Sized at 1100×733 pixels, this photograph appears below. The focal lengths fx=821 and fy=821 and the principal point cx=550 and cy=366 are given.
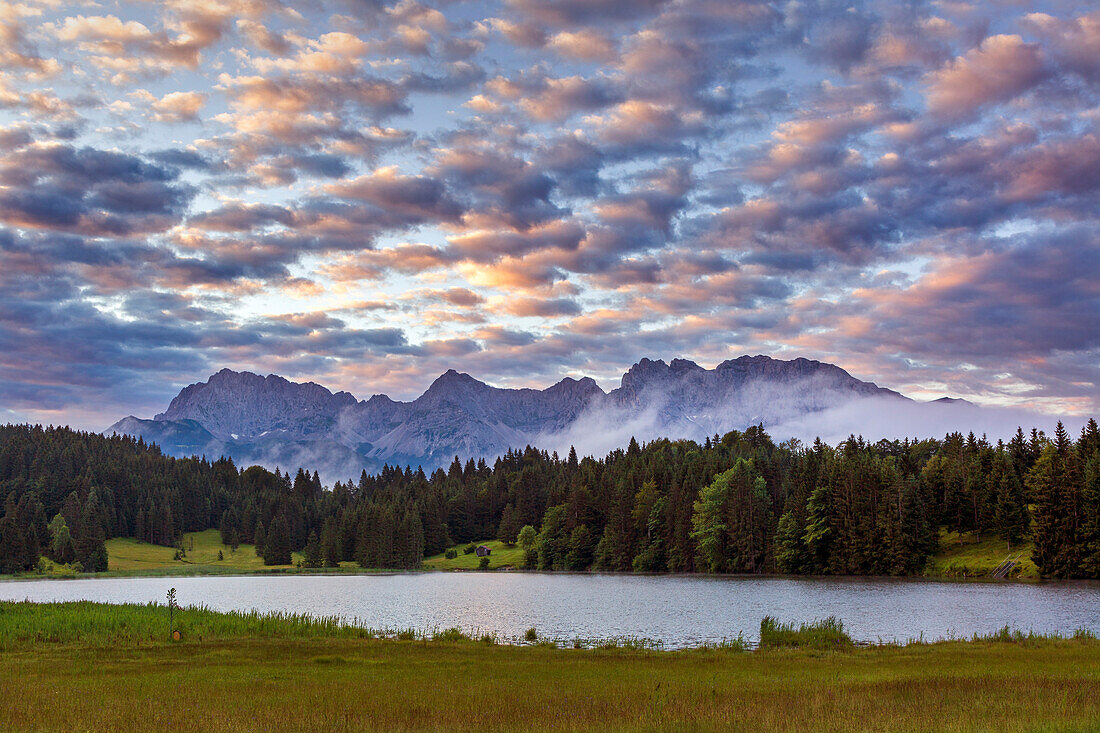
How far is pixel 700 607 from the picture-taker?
271ft

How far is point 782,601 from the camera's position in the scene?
87438mm

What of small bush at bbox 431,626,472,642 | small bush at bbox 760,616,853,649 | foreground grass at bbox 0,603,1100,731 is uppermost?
foreground grass at bbox 0,603,1100,731

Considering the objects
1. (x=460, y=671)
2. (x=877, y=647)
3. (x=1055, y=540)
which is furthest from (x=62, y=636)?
(x=1055, y=540)

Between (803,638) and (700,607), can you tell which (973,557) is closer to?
(700,607)

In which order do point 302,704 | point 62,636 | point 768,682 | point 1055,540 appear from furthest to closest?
point 1055,540 → point 62,636 → point 768,682 → point 302,704

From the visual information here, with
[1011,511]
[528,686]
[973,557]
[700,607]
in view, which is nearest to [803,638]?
[528,686]

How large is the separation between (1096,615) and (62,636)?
76.9 m

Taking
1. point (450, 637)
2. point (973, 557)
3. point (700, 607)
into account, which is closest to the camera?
point (450, 637)

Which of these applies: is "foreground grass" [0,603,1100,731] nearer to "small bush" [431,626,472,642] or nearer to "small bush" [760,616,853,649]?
"small bush" [431,626,472,642]

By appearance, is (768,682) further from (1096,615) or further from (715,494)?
(715,494)

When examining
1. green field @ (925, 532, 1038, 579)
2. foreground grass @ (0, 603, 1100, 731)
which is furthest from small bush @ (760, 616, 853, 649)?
green field @ (925, 532, 1038, 579)

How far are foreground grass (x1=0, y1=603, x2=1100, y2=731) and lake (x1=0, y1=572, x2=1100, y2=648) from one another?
42.4ft

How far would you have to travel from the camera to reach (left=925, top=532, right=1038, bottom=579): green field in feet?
418

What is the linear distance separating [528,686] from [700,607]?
2127 inches
